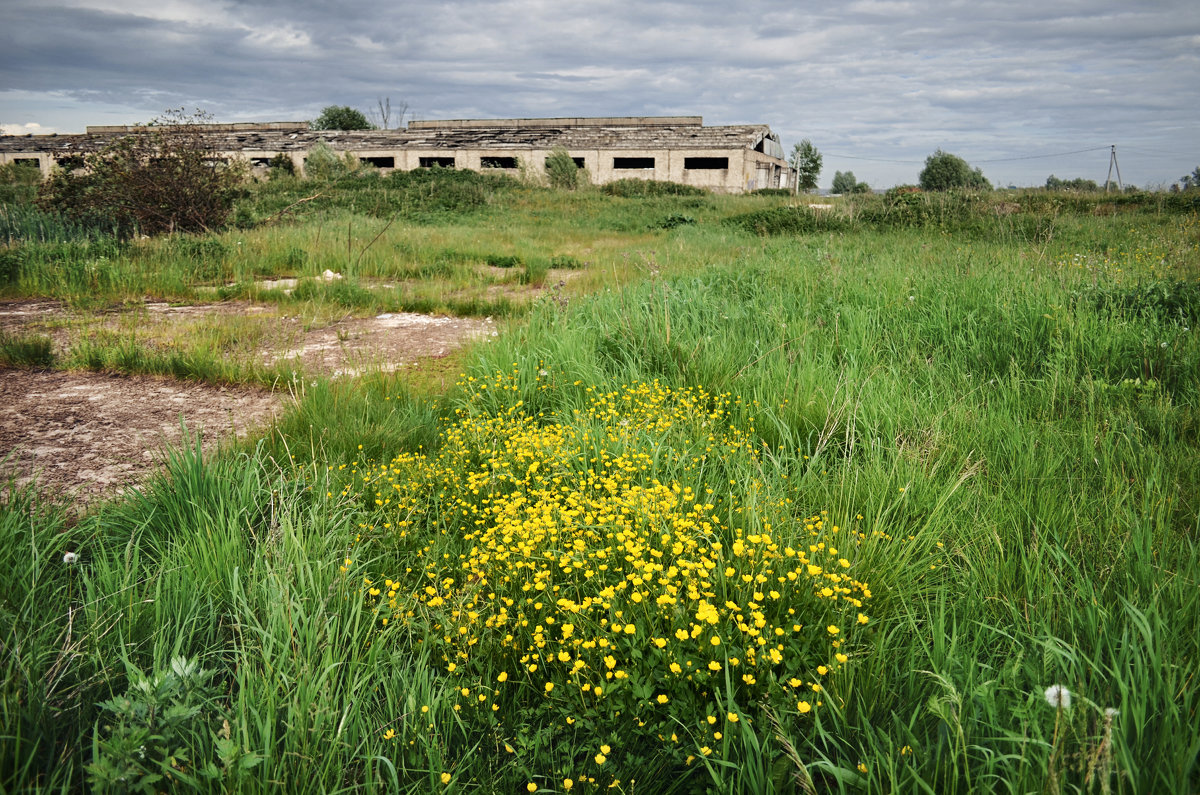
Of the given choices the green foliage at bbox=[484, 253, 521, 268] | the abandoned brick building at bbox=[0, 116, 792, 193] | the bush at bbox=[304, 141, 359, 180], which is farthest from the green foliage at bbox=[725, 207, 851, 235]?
the bush at bbox=[304, 141, 359, 180]

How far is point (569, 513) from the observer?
2.30 meters

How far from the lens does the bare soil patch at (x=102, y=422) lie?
311 centimetres

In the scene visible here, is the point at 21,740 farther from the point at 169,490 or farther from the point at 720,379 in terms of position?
the point at 720,379

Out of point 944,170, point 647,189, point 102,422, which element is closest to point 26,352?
point 102,422

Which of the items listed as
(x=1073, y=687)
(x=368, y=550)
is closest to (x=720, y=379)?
(x=368, y=550)

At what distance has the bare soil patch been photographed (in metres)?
3.11

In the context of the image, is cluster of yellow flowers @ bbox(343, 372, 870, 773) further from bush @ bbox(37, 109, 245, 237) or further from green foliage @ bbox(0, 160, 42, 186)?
green foliage @ bbox(0, 160, 42, 186)

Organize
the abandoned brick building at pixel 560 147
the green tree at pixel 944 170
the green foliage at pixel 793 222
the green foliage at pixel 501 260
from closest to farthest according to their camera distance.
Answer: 1. the green foliage at pixel 501 260
2. the green foliage at pixel 793 222
3. the abandoned brick building at pixel 560 147
4. the green tree at pixel 944 170

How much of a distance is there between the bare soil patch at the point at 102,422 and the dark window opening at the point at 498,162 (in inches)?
Result: 1484

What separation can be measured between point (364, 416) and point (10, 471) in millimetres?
1577

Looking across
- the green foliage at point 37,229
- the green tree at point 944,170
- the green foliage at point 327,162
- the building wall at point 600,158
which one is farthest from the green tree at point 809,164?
the green foliage at point 37,229

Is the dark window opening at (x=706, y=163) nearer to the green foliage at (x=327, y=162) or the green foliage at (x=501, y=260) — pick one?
the green foliage at (x=327, y=162)

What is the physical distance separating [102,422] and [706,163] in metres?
38.6

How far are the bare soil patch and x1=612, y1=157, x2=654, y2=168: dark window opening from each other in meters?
36.9
